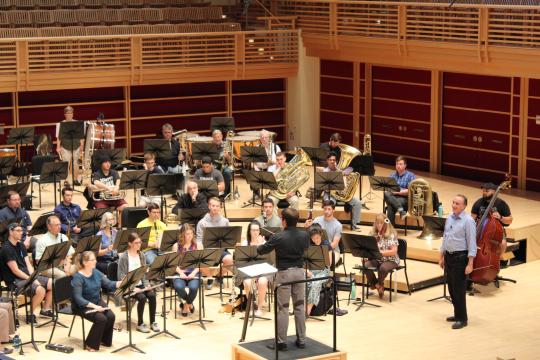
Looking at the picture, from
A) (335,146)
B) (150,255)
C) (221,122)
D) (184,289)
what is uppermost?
(221,122)

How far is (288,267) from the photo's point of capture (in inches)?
422

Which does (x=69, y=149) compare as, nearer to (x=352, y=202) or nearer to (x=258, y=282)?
(x=352, y=202)

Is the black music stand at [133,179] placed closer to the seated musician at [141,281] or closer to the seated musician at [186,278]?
the seated musician at [186,278]

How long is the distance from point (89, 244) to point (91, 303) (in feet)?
3.84

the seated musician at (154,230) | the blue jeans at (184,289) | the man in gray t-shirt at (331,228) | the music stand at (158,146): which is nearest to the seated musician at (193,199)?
the seated musician at (154,230)

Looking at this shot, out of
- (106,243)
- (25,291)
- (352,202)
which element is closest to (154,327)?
(25,291)

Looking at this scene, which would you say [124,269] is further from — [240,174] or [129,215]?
[240,174]

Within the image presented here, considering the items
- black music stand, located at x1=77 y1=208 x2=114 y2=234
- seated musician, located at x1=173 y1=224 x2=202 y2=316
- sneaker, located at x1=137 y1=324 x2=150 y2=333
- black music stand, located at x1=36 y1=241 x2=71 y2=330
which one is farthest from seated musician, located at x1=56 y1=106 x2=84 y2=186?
sneaker, located at x1=137 y1=324 x2=150 y2=333

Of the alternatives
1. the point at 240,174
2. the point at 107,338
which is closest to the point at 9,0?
the point at 240,174

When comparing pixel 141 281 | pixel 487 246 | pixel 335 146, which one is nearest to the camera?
pixel 141 281

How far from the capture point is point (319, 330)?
12.7 m

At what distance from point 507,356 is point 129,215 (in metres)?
5.72

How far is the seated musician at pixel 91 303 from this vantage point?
11.9m

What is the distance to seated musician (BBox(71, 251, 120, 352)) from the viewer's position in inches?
467
